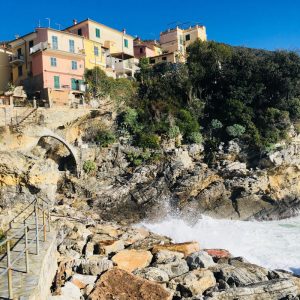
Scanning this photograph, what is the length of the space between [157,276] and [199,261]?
6.75ft

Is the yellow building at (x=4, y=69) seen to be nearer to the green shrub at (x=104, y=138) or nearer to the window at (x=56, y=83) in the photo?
the window at (x=56, y=83)

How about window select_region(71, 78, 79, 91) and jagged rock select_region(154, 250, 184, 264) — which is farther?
window select_region(71, 78, 79, 91)

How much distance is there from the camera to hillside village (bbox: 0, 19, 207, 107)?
3628 cm

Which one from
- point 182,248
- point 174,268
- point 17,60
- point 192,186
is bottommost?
point 174,268

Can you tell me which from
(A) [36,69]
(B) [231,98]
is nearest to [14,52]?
(A) [36,69]

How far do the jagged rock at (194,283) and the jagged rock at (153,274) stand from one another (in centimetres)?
34

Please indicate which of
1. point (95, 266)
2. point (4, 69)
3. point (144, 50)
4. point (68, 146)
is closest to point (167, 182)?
point (68, 146)

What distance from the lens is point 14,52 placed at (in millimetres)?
41500

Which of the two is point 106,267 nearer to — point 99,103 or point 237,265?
point 237,265

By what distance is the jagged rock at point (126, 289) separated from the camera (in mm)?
10531

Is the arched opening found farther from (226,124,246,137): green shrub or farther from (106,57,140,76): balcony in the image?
(106,57,140,76): balcony

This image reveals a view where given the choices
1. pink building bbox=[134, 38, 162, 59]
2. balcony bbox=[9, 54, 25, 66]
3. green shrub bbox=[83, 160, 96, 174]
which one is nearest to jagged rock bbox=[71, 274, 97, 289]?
green shrub bbox=[83, 160, 96, 174]

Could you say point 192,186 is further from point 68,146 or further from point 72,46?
point 72,46

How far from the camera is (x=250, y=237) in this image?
23156mm
